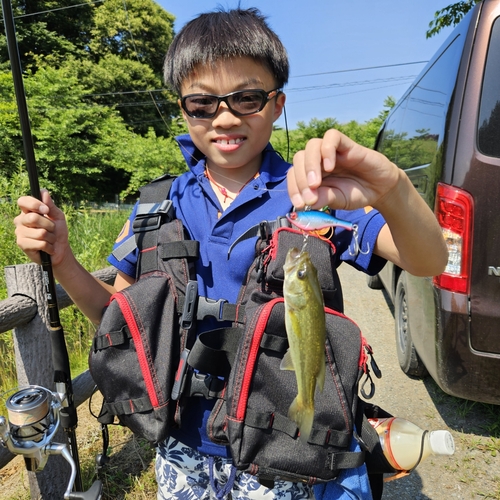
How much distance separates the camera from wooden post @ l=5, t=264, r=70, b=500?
92.3 inches

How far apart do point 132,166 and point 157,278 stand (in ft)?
55.4

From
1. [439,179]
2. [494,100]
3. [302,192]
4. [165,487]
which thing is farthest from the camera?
[439,179]

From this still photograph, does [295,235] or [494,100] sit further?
[494,100]

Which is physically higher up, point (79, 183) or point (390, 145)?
point (390, 145)

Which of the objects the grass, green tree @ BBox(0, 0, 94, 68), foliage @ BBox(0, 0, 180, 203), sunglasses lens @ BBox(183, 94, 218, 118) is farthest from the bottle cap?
green tree @ BBox(0, 0, 94, 68)

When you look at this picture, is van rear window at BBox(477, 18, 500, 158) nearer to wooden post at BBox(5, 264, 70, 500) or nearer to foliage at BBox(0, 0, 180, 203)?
wooden post at BBox(5, 264, 70, 500)

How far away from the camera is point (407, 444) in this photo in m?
1.54

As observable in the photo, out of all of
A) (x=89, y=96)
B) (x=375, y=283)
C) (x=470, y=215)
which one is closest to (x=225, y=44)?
(x=470, y=215)

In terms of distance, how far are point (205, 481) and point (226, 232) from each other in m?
0.96

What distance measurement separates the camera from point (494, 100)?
8.40ft

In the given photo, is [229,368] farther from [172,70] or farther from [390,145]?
[390,145]

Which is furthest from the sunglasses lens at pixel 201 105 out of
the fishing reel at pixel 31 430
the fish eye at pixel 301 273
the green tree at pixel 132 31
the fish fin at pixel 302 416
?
the green tree at pixel 132 31

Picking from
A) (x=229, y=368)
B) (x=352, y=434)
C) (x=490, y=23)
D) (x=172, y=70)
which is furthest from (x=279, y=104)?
(x=490, y=23)

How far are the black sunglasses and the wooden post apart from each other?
56.0 inches
